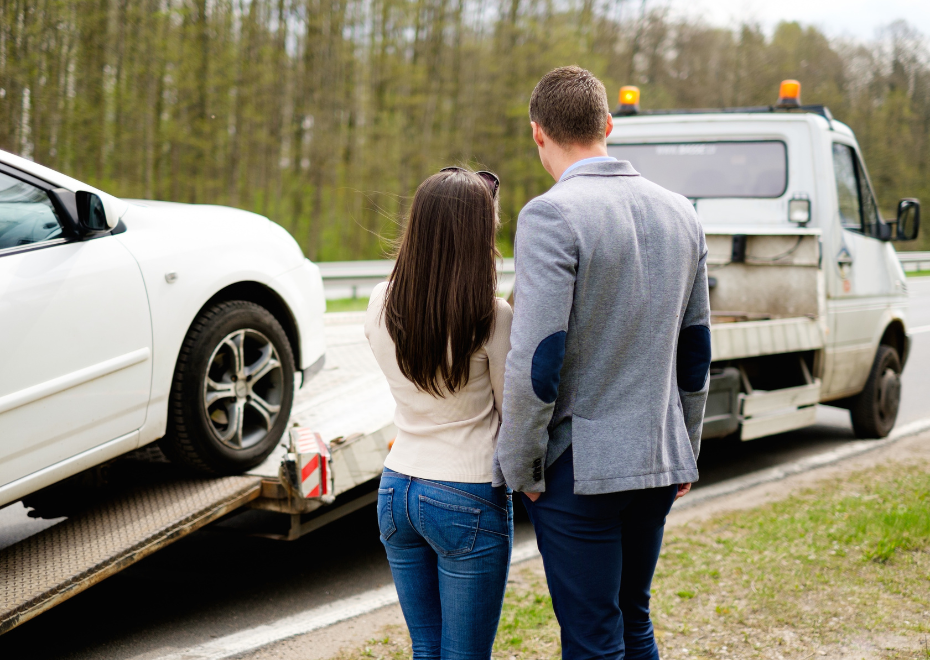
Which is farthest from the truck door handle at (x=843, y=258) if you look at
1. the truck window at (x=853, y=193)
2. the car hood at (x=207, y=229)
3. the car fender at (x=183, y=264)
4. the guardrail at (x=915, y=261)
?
the guardrail at (x=915, y=261)

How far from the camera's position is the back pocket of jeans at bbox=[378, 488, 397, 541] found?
214 centimetres

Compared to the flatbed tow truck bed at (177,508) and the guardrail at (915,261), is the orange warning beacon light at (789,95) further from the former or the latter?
the guardrail at (915,261)

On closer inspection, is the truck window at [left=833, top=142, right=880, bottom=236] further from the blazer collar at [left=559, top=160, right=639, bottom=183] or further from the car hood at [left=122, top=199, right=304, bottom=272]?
the blazer collar at [left=559, top=160, right=639, bottom=183]

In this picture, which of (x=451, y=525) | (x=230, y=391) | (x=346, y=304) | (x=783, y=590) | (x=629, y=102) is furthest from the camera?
(x=346, y=304)

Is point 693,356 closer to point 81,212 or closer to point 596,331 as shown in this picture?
point 596,331

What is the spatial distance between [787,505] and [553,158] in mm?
3886

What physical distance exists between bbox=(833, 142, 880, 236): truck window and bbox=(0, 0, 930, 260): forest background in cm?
414

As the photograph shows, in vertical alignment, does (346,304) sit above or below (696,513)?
below

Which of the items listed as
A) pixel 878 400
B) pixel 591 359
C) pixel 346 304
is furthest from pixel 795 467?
pixel 346 304

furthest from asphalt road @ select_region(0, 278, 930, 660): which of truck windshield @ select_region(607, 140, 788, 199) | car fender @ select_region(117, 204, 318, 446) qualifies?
truck windshield @ select_region(607, 140, 788, 199)

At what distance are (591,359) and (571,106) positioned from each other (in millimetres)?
602

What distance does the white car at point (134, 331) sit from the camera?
287cm

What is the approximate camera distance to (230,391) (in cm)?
367

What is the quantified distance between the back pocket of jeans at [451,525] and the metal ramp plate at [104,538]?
152 cm
